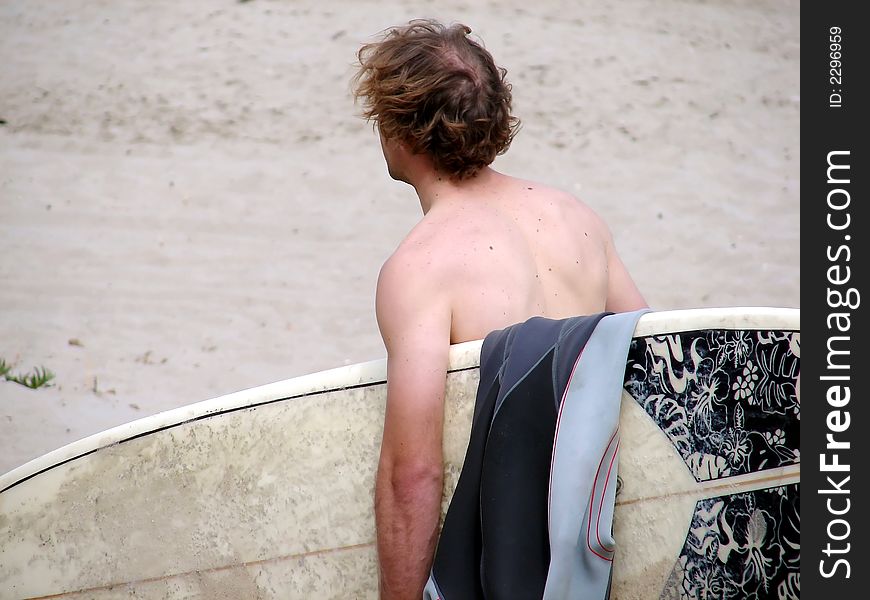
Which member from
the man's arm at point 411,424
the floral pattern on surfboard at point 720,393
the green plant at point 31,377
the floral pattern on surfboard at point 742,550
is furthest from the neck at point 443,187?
the green plant at point 31,377

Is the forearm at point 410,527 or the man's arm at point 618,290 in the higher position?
the man's arm at point 618,290

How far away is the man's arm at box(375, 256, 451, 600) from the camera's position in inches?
72.6

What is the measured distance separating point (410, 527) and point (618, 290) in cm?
77

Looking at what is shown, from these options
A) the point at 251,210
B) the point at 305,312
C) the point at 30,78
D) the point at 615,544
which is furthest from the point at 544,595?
the point at 30,78

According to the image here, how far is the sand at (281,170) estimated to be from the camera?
530 cm

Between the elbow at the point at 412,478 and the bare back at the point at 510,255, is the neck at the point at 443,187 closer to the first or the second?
the bare back at the point at 510,255

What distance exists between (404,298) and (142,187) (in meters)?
4.79

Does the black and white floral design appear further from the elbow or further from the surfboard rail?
the elbow

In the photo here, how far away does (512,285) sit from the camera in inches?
77.0

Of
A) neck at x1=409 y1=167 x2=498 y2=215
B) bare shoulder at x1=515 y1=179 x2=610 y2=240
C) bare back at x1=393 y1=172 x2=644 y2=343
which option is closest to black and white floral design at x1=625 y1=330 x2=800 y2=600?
bare back at x1=393 y1=172 x2=644 y2=343

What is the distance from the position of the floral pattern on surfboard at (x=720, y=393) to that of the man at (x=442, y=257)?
0.83 feet

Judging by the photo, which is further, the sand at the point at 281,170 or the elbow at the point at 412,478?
the sand at the point at 281,170

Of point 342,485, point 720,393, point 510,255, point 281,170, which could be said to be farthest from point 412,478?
point 281,170

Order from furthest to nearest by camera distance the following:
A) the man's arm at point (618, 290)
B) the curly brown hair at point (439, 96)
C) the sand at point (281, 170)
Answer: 1. the sand at point (281, 170)
2. the man's arm at point (618, 290)
3. the curly brown hair at point (439, 96)
